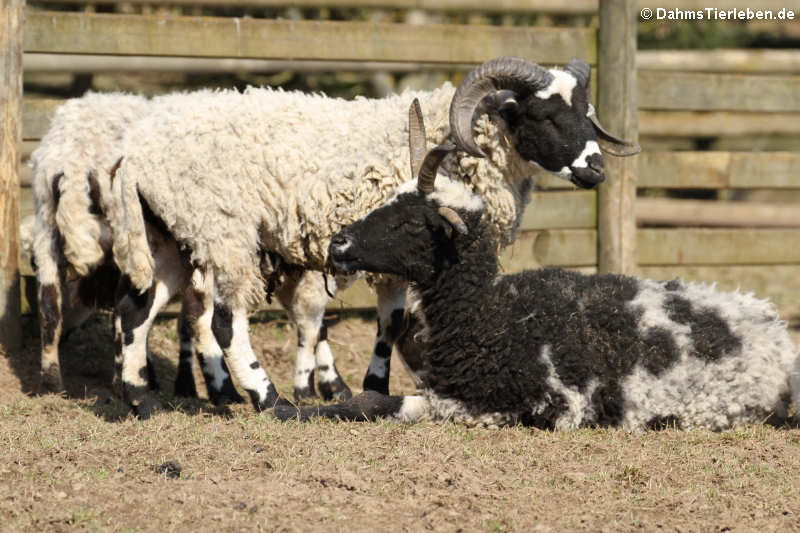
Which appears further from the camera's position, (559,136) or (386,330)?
(386,330)

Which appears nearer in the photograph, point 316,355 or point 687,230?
point 316,355

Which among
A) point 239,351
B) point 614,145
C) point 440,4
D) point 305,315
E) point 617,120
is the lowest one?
point 239,351

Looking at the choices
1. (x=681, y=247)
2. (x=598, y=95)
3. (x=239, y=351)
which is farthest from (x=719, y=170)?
(x=239, y=351)

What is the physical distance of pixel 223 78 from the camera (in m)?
14.1

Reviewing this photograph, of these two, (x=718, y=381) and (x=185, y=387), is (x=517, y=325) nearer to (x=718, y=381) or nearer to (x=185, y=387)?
(x=718, y=381)

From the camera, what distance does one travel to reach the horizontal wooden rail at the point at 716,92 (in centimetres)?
1029

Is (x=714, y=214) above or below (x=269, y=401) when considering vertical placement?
above

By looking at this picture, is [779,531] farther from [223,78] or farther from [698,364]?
[223,78]

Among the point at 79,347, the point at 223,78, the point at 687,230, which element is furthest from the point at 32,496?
the point at 223,78

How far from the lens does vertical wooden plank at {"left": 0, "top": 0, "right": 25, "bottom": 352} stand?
320 inches

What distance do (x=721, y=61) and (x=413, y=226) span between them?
6514 mm

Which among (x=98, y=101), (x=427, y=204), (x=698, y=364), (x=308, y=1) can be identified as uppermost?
(x=308, y=1)

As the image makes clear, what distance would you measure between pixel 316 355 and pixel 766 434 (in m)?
3.50

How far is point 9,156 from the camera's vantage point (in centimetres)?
816
